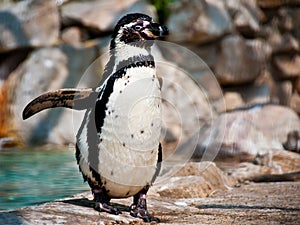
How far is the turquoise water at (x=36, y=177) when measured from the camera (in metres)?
4.88

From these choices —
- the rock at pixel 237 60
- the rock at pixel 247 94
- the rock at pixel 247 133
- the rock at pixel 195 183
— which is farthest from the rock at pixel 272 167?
the rock at pixel 247 94

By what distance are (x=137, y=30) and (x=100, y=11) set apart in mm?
6947

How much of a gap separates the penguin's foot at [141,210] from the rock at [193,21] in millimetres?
6844

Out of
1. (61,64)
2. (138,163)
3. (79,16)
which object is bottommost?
(138,163)

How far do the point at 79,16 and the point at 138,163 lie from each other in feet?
23.6

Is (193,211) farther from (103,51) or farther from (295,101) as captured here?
(295,101)

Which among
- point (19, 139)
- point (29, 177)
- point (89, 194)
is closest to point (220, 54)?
point (19, 139)

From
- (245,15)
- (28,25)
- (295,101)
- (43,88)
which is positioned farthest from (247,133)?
(295,101)

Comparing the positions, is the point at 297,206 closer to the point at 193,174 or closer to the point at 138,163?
the point at 138,163

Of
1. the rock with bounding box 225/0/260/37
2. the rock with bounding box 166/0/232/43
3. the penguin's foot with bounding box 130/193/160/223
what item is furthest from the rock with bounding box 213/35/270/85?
the penguin's foot with bounding box 130/193/160/223

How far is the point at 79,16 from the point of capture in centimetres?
981

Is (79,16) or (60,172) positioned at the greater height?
(79,16)

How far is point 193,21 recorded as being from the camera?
9828mm

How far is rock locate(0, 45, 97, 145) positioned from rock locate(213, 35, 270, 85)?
2297 millimetres
